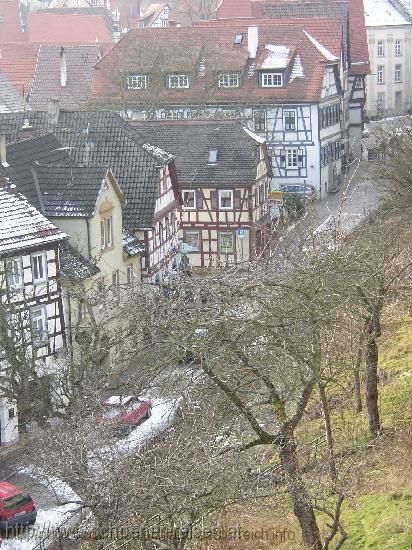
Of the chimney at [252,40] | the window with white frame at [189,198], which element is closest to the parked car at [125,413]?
the window with white frame at [189,198]

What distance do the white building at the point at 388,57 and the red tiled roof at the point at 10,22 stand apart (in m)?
23.6

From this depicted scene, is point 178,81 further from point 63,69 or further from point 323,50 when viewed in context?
point 63,69

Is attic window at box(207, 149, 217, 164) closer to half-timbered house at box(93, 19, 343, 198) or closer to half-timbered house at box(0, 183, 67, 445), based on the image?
half-timbered house at box(93, 19, 343, 198)

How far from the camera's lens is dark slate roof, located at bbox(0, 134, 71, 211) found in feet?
101

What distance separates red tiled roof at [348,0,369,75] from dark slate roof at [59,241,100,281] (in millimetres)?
34569

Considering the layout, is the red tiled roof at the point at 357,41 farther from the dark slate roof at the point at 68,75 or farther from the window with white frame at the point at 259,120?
the dark slate roof at the point at 68,75

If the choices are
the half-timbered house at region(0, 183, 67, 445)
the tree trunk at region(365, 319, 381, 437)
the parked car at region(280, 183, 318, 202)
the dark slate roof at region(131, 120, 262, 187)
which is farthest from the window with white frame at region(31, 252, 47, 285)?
the parked car at region(280, 183, 318, 202)

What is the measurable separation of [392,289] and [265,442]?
5.10 m

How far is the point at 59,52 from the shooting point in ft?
202

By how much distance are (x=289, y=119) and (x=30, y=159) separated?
75.2ft

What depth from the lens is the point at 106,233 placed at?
105 feet

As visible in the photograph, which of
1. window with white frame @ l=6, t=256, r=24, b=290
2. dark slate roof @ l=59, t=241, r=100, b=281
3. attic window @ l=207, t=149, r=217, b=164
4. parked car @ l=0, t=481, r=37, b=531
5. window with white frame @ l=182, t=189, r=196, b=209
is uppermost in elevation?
attic window @ l=207, t=149, r=217, b=164

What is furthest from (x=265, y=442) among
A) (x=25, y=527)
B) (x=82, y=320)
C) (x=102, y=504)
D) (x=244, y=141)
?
(x=244, y=141)

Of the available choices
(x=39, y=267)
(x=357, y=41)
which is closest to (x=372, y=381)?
(x=39, y=267)
